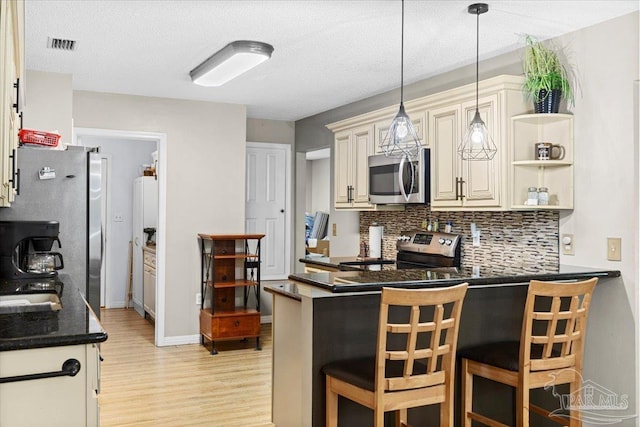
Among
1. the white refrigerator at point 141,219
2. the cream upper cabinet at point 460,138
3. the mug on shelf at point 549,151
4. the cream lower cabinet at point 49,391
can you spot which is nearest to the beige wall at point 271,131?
the white refrigerator at point 141,219

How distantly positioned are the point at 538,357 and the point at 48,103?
A: 403 cm

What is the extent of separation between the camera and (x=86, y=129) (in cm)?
541

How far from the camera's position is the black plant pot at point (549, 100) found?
3.50 m

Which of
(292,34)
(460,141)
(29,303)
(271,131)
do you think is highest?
(292,34)

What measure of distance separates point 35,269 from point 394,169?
2641 millimetres

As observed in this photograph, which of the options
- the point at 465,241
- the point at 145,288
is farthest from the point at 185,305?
the point at 465,241

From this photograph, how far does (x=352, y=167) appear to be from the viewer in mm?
5344

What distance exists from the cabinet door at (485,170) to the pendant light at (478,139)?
0.04 metres

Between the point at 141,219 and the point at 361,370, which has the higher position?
the point at 141,219

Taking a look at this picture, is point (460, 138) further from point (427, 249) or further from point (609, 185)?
point (609, 185)

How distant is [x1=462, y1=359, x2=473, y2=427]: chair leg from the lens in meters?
2.98

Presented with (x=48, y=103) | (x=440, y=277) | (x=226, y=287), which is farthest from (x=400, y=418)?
(x=48, y=103)

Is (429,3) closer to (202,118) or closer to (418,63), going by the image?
(418,63)

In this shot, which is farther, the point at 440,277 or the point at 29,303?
the point at 440,277
